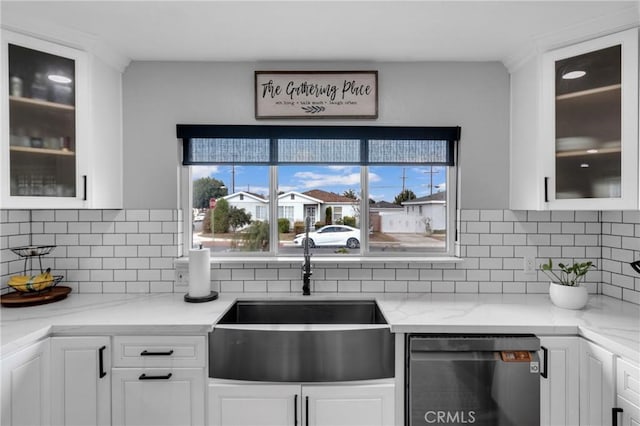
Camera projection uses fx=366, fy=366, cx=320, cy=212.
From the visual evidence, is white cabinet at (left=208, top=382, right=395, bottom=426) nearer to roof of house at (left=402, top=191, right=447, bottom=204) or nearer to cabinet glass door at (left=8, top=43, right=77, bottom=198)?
roof of house at (left=402, top=191, right=447, bottom=204)

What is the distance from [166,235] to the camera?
235cm

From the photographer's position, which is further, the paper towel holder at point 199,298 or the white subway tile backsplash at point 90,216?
the white subway tile backsplash at point 90,216

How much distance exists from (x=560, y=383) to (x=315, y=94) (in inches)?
80.0

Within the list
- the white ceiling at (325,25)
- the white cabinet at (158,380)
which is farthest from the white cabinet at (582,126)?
the white cabinet at (158,380)

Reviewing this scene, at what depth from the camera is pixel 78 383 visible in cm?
172

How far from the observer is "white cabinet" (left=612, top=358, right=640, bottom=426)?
4.75 ft

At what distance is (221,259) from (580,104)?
7.31ft

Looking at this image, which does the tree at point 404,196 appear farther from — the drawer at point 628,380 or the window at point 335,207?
the drawer at point 628,380

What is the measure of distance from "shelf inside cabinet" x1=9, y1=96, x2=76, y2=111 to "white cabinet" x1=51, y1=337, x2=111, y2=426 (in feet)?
3.85

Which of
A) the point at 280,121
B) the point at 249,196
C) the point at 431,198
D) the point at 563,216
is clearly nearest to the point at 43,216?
the point at 249,196

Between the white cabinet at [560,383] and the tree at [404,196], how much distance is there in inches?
44.2

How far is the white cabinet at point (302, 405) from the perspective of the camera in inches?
66.3

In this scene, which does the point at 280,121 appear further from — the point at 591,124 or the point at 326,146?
the point at 591,124

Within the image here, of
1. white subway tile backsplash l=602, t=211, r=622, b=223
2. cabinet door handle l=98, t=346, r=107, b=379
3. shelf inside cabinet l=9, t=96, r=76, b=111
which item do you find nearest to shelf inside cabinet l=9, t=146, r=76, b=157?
shelf inside cabinet l=9, t=96, r=76, b=111
